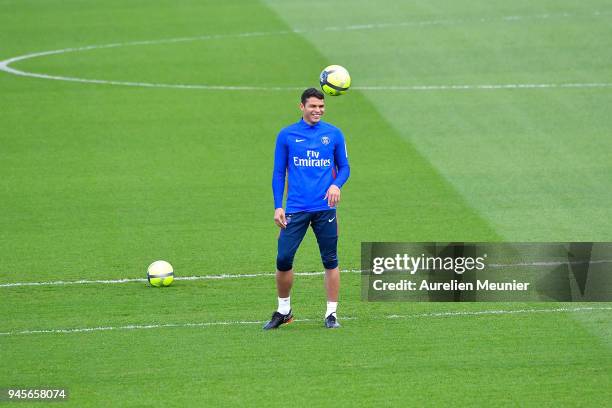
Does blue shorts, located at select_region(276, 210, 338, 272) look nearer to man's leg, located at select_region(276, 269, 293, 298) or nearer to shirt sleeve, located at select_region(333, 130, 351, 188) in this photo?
man's leg, located at select_region(276, 269, 293, 298)

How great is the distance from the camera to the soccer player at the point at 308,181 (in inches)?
524

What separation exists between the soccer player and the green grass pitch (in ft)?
2.79

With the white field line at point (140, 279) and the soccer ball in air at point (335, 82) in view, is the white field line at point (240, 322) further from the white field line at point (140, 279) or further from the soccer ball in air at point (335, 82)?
the soccer ball in air at point (335, 82)

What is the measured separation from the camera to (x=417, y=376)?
39.1 ft

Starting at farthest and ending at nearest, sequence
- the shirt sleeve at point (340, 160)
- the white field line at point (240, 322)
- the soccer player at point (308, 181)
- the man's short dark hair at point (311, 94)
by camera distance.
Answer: the white field line at point (240, 322), the shirt sleeve at point (340, 160), the soccer player at point (308, 181), the man's short dark hair at point (311, 94)

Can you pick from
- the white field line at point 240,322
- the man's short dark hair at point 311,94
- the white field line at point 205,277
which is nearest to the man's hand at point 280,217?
the man's short dark hair at point 311,94

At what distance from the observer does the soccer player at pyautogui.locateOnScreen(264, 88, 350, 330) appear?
13.3m

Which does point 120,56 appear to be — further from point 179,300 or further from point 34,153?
point 179,300

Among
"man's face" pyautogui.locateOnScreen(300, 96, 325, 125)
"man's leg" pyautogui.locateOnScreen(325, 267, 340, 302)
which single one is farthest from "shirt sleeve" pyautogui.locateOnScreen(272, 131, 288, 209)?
"man's leg" pyautogui.locateOnScreen(325, 267, 340, 302)

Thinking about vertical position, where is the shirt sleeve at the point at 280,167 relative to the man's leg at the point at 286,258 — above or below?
above

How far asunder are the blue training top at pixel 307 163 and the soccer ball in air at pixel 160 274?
2665 mm

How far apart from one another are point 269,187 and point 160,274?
5561 millimetres

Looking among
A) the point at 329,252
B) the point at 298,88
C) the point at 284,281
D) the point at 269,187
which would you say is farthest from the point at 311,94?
the point at 298,88

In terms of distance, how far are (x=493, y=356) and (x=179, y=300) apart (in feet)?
13.5
